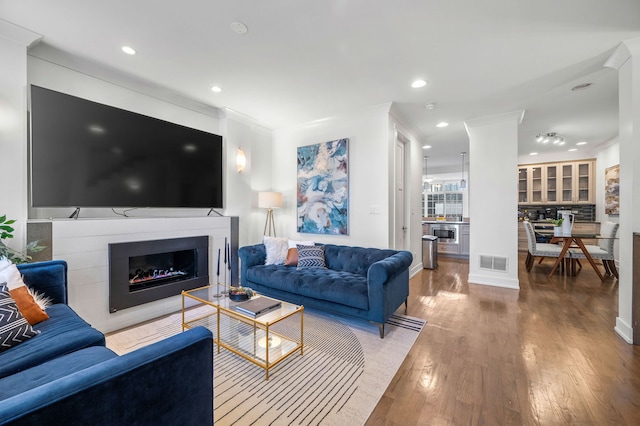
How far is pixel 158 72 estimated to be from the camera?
2.88 meters

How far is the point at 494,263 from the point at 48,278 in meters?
5.33

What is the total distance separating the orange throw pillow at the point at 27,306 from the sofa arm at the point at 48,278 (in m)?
0.25

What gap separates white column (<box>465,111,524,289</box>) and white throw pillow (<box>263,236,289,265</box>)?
10.3 ft

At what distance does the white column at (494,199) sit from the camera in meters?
4.09

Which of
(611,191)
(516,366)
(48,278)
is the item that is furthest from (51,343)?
(611,191)

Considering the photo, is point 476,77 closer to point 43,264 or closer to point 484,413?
point 484,413

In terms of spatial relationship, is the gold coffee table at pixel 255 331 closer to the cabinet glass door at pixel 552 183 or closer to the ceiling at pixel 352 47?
the ceiling at pixel 352 47

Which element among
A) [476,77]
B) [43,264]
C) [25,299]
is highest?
[476,77]

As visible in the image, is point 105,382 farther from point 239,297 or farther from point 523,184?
point 523,184

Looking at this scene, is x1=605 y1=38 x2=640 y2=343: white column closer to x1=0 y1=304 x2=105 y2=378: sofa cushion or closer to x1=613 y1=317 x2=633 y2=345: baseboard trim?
x1=613 y1=317 x2=633 y2=345: baseboard trim

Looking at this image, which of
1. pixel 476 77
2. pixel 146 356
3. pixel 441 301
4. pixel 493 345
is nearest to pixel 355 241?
pixel 441 301

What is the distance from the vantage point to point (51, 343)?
147 cm

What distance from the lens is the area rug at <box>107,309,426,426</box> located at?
1578mm

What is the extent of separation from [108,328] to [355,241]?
3.05 m
